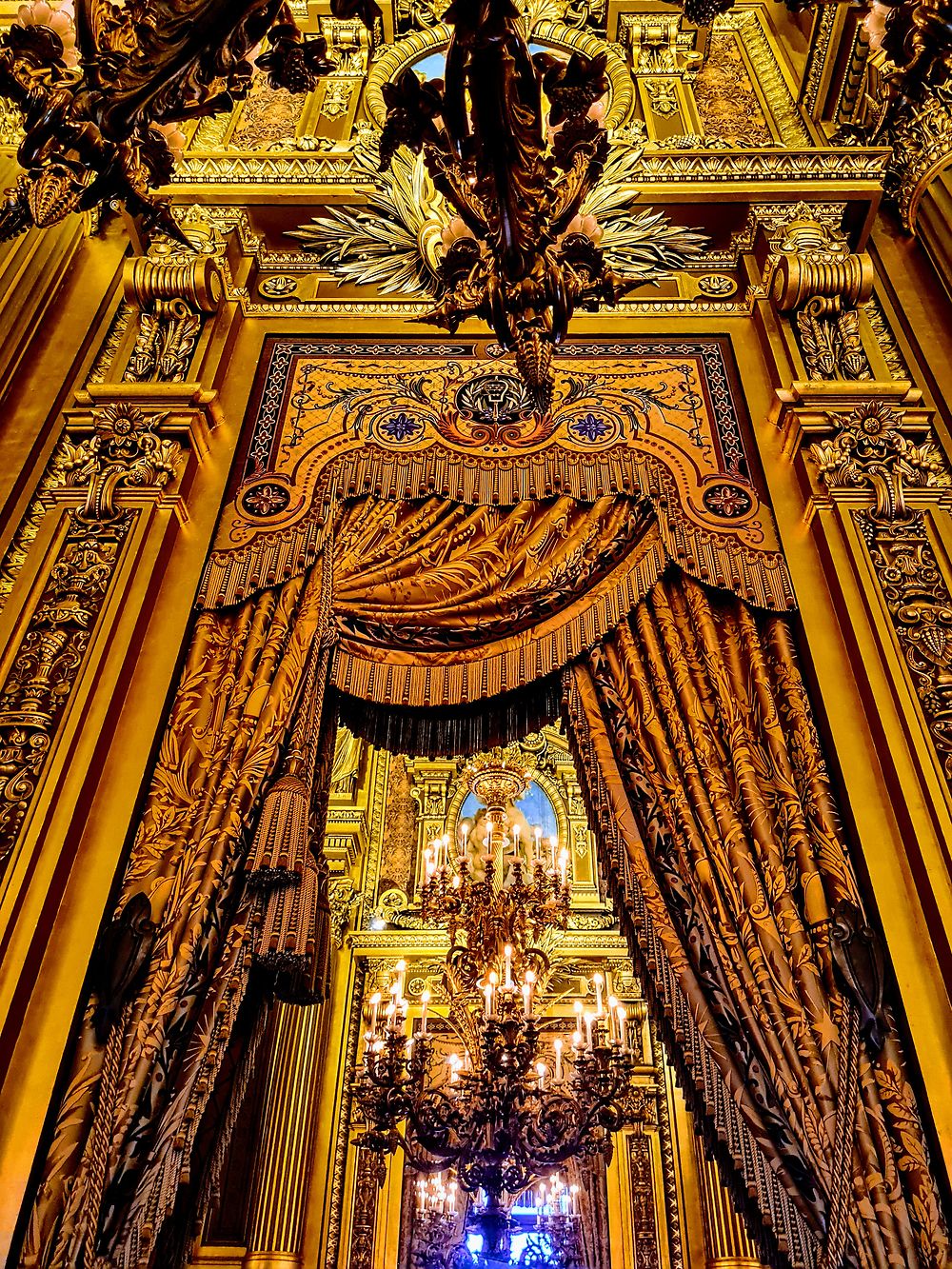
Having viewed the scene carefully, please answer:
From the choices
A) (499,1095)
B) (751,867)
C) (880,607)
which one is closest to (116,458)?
(751,867)

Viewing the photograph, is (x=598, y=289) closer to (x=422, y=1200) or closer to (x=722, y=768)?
(x=722, y=768)

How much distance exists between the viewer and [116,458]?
3.93 metres

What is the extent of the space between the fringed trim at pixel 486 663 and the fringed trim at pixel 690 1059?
6.3 inches

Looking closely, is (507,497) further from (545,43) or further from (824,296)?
(545,43)

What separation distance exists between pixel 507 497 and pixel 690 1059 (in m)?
2.15

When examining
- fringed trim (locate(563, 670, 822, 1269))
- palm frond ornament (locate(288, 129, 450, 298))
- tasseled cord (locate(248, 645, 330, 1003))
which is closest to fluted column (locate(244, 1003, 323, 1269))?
tasseled cord (locate(248, 645, 330, 1003))

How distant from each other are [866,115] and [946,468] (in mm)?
2304

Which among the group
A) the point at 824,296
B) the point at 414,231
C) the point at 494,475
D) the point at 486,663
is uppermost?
the point at 414,231

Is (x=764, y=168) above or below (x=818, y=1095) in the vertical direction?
above

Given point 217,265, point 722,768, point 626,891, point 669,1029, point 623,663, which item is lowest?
point 669,1029

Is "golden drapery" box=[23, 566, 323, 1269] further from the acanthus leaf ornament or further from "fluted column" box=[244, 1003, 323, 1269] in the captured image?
"fluted column" box=[244, 1003, 323, 1269]

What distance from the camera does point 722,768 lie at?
3320mm

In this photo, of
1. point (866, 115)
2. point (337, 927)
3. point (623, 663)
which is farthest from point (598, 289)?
point (337, 927)

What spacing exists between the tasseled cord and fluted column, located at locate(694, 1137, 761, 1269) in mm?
3895
